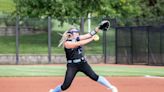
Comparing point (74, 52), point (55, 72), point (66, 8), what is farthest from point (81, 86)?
point (66, 8)

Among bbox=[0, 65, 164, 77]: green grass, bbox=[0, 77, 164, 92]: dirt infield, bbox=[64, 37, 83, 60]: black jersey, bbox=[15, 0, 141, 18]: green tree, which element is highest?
bbox=[15, 0, 141, 18]: green tree

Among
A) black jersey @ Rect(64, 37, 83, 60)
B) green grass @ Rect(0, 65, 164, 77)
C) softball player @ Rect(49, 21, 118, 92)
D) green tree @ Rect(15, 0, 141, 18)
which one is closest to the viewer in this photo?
softball player @ Rect(49, 21, 118, 92)

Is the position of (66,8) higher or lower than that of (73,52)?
higher

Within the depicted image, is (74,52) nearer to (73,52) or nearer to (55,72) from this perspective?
(73,52)

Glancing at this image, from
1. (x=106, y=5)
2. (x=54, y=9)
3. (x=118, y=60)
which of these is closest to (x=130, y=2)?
(x=106, y=5)

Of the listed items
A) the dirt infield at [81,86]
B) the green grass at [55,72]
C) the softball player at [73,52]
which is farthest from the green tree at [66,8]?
the softball player at [73,52]

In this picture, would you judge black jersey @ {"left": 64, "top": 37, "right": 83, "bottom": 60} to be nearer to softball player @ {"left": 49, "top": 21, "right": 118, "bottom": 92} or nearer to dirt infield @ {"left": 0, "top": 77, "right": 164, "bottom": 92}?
softball player @ {"left": 49, "top": 21, "right": 118, "bottom": 92}

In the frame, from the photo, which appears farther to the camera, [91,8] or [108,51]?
[91,8]

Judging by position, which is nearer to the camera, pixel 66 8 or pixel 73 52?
pixel 73 52

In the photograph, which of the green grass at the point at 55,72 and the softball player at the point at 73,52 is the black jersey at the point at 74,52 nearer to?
the softball player at the point at 73,52

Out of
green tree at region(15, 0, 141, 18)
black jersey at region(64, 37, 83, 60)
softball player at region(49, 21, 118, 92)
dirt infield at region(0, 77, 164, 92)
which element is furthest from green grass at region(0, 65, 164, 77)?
green tree at region(15, 0, 141, 18)

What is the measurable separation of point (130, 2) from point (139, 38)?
11.7 meters

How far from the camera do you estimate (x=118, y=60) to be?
116 ft

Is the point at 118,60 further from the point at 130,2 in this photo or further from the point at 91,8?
the point at 130,2
